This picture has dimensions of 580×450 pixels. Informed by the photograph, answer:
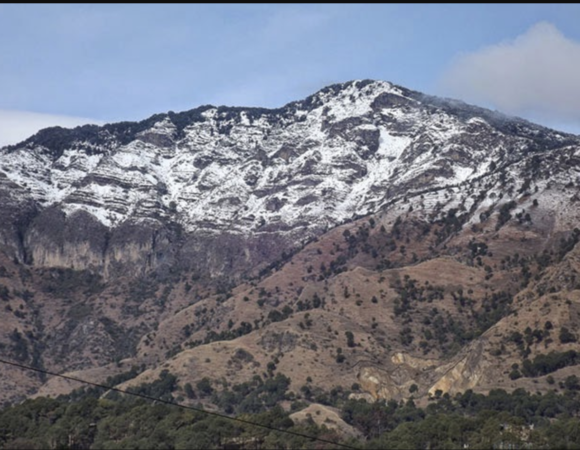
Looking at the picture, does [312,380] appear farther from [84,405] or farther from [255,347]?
[84,405]

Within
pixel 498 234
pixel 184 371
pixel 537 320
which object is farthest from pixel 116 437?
pixel 498 234

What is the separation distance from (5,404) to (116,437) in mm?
67208

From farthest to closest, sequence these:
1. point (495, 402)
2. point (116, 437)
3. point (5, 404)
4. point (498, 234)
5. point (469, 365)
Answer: point (498, 234) < point (5, 404) < point (469, 365) < point (495, 402) < point (116, 437)

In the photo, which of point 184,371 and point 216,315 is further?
point 216,315

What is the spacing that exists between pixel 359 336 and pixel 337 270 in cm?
4141

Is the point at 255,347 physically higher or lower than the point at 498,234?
lower

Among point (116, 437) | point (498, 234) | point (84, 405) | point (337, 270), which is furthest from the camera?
point (337, 270)

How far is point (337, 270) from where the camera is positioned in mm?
199375

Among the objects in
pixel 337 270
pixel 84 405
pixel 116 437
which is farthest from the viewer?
pixel 337 270

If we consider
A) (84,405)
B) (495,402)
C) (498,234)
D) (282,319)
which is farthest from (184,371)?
(498,234)

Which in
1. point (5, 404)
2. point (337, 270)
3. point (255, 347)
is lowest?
point (5, 404)

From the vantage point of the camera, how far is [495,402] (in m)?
128

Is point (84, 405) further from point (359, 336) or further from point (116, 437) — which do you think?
point (359, 336)

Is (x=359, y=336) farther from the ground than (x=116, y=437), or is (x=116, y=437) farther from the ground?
(x=359, y=336)
